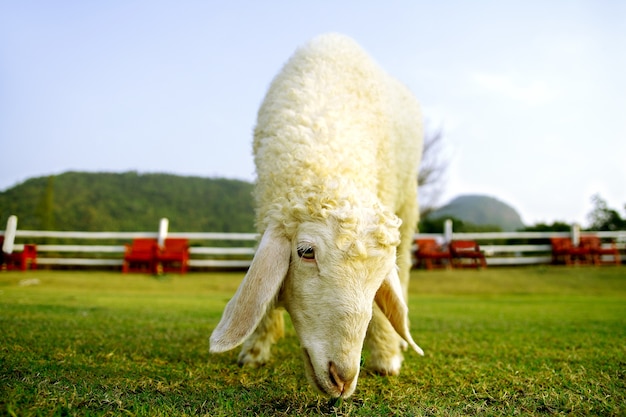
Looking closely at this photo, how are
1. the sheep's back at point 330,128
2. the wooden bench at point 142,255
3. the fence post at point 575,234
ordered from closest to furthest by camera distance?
1. the sheep's back at point 330,128
2. the wooden bench at point 142,255
3. the fence post at point 575,234

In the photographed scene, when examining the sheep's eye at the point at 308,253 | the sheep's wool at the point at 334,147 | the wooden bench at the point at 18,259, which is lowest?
the wooden bench at the point at 18,259

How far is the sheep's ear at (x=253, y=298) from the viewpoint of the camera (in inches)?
82.6

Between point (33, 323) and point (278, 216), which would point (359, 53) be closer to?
point (278, 216)

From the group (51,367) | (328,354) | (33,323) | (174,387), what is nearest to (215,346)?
(174,387)

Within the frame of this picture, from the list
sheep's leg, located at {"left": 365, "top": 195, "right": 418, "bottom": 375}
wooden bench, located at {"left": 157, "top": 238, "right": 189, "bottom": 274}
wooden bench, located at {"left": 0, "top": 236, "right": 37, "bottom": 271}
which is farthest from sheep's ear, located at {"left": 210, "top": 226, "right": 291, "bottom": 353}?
wooden bench, located at {"left": 0, "top": 236, "right": 37, "bottom": 271}

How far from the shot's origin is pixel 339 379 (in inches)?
75.9

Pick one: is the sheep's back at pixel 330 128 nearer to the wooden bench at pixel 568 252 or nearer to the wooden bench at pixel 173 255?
the wooden bench at pixel 173 255

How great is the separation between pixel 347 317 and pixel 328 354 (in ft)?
0.61

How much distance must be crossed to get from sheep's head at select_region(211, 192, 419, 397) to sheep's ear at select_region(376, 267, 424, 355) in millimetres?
276

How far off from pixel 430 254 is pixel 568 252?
17.7 ft

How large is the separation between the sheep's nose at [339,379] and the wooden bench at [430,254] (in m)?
15.3

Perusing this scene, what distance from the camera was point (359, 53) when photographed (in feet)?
13.3

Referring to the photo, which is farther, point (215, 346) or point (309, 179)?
point (309, 179)

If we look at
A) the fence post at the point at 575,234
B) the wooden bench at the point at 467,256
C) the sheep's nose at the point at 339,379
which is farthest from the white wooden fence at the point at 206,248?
the sheep's nose at the point at 339,379
